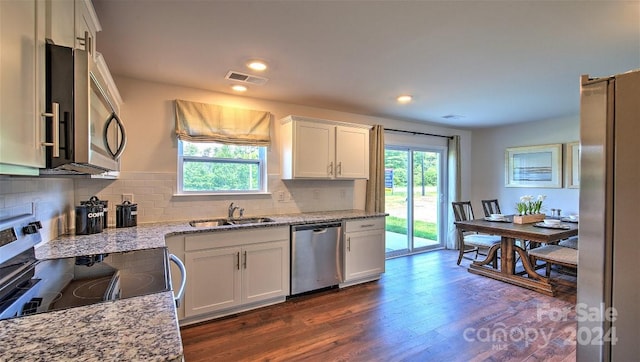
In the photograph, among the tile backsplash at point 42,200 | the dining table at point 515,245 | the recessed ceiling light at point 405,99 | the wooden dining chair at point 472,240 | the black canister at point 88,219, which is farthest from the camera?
the wooden dining chair at point 472,240

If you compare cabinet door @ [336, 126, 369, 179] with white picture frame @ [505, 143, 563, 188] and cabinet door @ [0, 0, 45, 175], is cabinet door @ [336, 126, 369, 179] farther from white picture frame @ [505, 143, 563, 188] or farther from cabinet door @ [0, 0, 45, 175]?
cabinet door @ [0, 0, 45, 175]

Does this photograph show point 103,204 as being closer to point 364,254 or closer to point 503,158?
point 364,254

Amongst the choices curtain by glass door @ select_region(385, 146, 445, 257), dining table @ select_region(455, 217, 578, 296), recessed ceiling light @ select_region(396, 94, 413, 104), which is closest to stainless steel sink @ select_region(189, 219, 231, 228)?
recessed ceiling light @ select_region(396, 94, 413, 104)

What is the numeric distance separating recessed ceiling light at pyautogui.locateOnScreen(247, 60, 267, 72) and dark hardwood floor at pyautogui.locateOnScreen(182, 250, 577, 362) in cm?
225

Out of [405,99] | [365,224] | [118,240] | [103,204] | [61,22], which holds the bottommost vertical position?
[365,224]

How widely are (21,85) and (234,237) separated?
2.17 metres

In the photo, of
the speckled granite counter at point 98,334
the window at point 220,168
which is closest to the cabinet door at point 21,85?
the speckled granite counter at point 98,334

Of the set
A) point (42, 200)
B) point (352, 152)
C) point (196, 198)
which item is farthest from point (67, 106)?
point (352, 152)

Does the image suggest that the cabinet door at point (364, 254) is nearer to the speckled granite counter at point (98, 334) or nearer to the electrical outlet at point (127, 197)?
the electrical outlet at point (127, 197)

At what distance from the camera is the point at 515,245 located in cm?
390

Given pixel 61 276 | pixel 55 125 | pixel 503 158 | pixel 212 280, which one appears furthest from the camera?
pixel 503 158

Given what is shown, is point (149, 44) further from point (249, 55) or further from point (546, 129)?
point (546, 129)

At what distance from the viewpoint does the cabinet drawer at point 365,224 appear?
11.7 feet

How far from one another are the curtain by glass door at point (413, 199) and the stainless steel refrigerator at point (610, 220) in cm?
382
